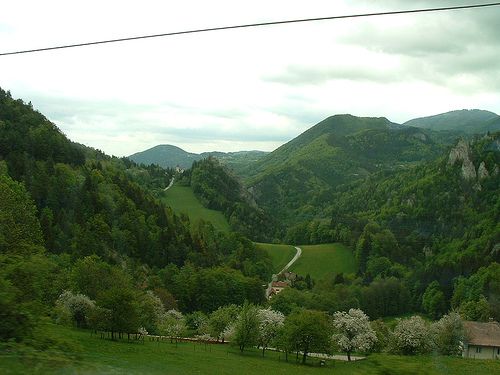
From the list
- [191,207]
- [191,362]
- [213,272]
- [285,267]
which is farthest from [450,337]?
[191,207]

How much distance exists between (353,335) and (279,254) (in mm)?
92852

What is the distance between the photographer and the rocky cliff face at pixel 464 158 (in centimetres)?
18550

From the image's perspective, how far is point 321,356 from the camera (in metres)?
51.5

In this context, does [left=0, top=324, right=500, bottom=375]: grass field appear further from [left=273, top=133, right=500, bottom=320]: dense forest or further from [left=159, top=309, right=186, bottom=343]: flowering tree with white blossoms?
[left=273, top=133, right=500, bottom=320]: dense forest

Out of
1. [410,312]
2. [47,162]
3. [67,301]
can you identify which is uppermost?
[47,162]

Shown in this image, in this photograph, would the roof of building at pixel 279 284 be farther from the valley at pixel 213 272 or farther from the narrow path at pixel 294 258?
the narrow path at pixel 294 258

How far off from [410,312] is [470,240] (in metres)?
50.0

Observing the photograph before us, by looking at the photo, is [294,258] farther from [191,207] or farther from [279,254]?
[191,207]

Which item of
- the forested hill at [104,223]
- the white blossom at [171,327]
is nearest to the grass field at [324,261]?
the forested hill at [104,223]

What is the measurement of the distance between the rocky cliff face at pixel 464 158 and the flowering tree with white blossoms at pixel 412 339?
477 ft

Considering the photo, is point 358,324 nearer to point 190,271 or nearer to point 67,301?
point 67,301

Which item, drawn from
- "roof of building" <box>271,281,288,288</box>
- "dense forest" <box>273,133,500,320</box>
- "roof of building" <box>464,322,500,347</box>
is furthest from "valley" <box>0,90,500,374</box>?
"roof of building" <box>271,281,288,288</box>

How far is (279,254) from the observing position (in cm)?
14888

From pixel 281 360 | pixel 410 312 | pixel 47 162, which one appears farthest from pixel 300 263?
pixel 281 360
